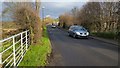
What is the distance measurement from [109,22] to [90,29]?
7045 millimetres

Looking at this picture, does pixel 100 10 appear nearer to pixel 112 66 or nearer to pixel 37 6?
pixel 37 6

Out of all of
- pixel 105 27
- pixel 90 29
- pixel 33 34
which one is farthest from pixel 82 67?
pixel 90 29

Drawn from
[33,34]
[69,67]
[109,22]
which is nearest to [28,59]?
[69,67]

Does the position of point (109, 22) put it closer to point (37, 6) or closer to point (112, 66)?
point (37, 6)

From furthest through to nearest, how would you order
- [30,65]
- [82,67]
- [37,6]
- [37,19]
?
[37,6] → [37,19] → [82,67] → [30,65]

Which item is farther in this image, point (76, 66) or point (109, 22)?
point (109, 22)

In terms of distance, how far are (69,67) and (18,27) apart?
6.43m

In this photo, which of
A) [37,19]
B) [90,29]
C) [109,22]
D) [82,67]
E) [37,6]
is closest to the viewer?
[82,67]

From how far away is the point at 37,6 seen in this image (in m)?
16.0

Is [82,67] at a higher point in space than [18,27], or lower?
lower

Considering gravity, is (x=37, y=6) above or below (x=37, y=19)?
above

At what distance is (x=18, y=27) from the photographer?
13.9 metres

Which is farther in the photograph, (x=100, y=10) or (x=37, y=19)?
(x=100, y=10)

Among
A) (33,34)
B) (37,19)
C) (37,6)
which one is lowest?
(33,34)
